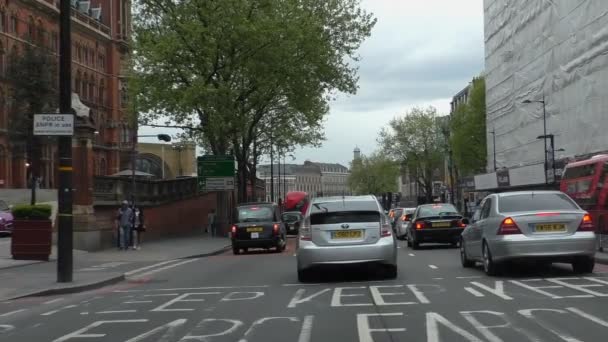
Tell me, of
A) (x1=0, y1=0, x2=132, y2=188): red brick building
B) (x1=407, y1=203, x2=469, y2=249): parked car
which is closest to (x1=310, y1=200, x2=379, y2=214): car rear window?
(x1=407, y1=203, x2=469, y2=249): parked car

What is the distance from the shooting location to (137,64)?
4191 cm

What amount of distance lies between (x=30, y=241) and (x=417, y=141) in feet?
291

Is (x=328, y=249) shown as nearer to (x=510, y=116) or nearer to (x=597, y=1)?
(x=597, y=1)

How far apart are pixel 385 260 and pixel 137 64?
3061 cm

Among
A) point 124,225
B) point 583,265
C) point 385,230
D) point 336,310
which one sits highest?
point 385,230

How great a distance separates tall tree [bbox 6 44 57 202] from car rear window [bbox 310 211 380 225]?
3570 centimetres

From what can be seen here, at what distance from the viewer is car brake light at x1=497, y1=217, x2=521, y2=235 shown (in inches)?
532

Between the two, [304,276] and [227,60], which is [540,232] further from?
[227,60]

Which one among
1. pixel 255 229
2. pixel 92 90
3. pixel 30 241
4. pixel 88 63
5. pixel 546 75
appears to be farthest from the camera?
pixel 92 90

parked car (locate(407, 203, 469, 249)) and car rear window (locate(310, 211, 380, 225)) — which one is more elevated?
car rear window (locate(310, 211, 380, 225))

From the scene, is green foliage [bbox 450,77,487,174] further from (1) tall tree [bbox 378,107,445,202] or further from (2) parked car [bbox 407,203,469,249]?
(2) parked car [bbox 407,203,469,249]

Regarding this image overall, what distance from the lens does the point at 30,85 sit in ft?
154

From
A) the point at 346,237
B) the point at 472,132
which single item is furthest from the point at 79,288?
the point at 472,132

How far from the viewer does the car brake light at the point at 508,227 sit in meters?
13.5
